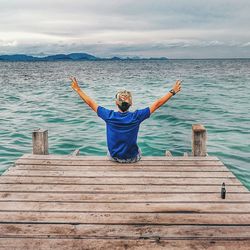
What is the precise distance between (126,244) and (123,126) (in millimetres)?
2840

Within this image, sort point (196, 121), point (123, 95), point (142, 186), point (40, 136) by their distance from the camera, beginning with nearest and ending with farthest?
point (142, 186) → point (123, 95) → point (40, 136) → point (196, 121)

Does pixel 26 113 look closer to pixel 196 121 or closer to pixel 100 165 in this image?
pixel 196 121

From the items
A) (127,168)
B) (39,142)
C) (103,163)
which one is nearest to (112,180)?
(127,168)

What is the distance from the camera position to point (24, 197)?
522 centimetres

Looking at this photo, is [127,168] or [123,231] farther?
[127,168]

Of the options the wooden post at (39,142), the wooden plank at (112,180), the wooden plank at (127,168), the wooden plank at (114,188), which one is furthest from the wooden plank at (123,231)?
the wooden post at (39,142)

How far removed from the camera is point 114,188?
18.4 ft

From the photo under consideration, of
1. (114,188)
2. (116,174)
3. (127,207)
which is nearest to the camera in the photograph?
(127,207)

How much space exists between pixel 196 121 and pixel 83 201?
15.1 meters

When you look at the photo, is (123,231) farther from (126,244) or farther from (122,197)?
(122,197)

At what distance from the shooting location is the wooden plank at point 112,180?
584 centimetres

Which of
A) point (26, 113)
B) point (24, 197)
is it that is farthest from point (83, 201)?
point (26, 113)

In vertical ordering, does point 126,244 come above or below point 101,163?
below


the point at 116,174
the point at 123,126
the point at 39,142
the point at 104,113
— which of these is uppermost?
the point at 104,113
